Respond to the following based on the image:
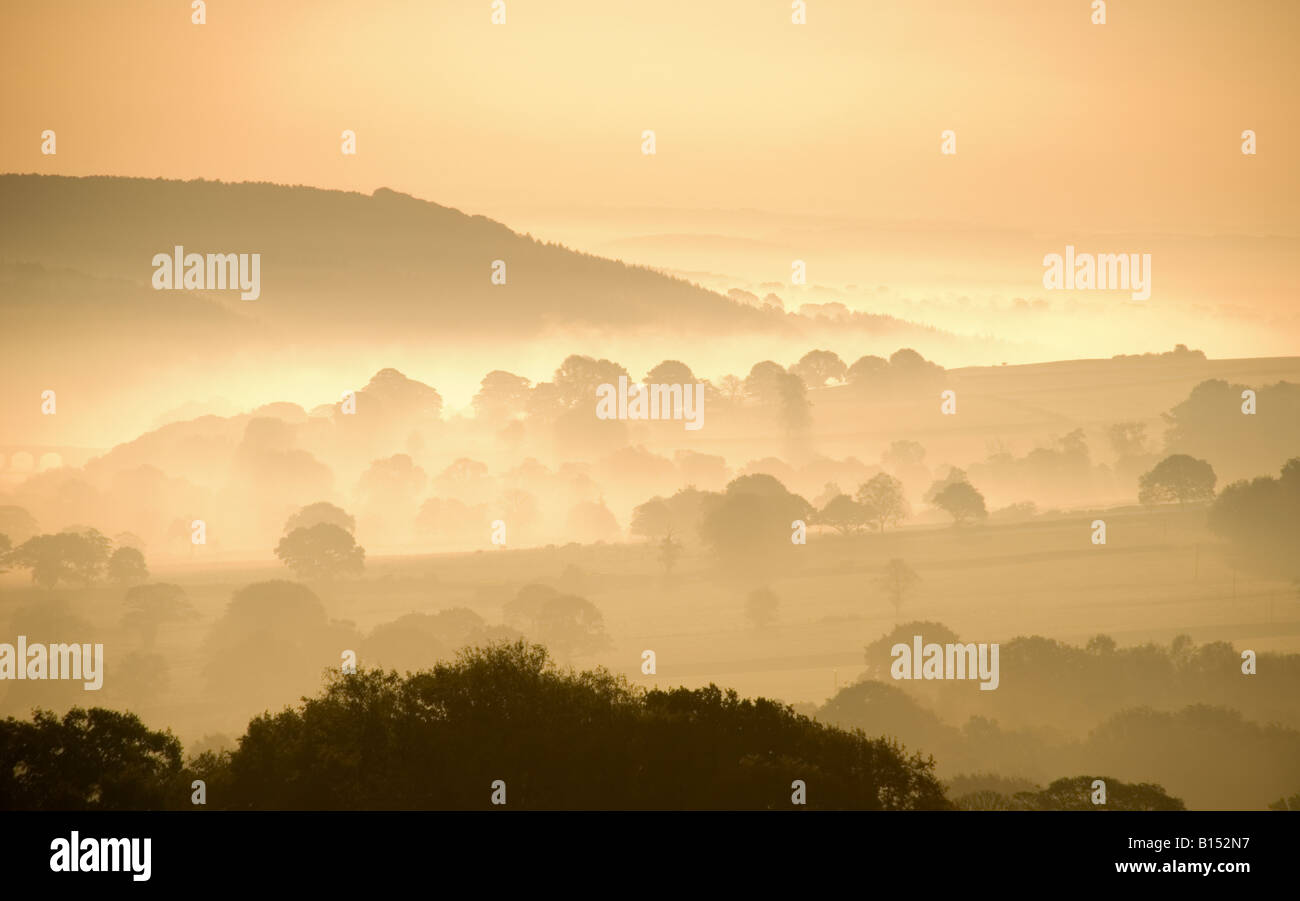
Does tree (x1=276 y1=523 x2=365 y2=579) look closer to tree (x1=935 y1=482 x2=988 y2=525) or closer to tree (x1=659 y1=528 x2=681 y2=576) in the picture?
tree (x1=659 y1=528 x2=681 y2=576)

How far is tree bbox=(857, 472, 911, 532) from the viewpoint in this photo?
187625 mm

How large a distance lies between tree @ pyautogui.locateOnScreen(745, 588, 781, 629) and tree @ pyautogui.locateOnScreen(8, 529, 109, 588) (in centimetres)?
10170

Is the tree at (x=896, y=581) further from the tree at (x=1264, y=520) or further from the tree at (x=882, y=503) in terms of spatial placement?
the tree at (x=1264, y=520)

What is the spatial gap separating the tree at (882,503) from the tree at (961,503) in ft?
19.8

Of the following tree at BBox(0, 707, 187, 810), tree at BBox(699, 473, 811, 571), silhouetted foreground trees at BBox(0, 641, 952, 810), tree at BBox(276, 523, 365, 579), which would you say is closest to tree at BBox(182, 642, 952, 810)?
silhouetted foreground trees at BBox(0, 641, 952, 810)

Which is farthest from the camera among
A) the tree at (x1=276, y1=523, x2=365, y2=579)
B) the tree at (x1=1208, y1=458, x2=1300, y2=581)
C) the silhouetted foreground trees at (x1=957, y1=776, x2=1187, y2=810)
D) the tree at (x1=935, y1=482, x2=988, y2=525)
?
the tree at (x1=935, y1=482, x2=988, y2=525)

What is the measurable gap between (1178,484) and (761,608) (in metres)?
75.0

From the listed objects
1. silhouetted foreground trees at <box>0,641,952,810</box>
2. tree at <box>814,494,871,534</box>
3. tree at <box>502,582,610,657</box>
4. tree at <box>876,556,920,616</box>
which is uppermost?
tree at <box>814,494,871,534</box>

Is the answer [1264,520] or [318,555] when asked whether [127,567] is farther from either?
[1264,520]

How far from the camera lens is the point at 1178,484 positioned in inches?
7234

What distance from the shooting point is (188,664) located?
153000mm

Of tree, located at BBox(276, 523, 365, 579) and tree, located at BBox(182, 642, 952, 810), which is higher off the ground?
tree, located at BBox(276, 523, 365, 579)
